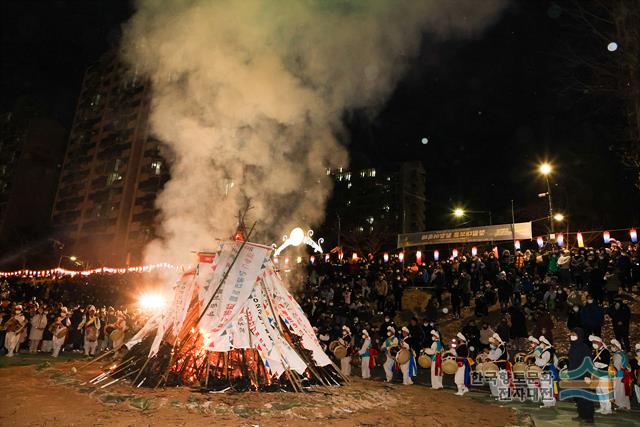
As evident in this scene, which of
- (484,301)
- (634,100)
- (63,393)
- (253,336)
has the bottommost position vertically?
(63,393)

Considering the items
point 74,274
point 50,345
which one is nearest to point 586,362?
point 50,345

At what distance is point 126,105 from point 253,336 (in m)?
55.9

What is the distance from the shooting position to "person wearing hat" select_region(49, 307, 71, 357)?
1483 centimetres

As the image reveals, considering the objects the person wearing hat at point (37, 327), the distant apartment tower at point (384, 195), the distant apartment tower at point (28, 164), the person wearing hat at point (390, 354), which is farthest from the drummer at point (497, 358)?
the distant apartment tower at point (28, 164)

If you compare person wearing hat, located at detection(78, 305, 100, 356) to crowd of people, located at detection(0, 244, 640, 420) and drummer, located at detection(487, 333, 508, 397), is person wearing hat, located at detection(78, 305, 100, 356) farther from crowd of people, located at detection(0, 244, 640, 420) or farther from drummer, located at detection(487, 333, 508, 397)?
drummer, located at detection(487, 333, 508, 397)

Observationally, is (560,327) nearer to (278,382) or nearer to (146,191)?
(278,382)

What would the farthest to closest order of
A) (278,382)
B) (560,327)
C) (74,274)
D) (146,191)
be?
(146,191) → (74,274) → (560,327) → (278,382)

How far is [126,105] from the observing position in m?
55.9

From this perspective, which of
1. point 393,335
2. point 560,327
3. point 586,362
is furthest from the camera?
point 560,327

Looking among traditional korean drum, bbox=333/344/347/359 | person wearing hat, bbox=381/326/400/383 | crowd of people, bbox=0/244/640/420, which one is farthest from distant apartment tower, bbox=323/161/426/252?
traditional korean drum, bbox=333/344/347/359

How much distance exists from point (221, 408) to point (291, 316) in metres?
3.23

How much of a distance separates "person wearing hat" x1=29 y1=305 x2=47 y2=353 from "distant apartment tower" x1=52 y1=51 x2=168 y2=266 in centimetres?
3071

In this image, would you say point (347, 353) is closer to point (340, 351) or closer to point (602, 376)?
point (340, 351)

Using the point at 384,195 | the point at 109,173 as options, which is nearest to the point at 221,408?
the point at 109,173
